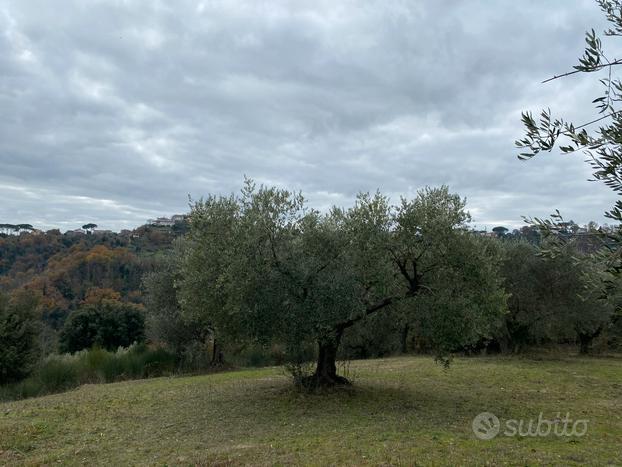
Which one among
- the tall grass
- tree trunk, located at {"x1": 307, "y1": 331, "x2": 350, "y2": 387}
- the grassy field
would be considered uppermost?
tree trunk, located at {"x1": 307, "y1": 331, "x2": 350, "y2": 387}

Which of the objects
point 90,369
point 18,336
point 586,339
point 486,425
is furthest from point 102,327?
point 586,339

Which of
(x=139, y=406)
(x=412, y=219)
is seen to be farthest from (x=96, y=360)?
(x=412, y=219)

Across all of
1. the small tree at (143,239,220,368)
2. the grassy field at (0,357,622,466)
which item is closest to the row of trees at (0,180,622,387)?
the grassy field at (0,357,622,466)

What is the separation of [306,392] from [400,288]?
4.31 meters

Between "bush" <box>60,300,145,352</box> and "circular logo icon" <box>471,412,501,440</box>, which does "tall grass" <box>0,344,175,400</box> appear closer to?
"bush" <box>60,300,145,352</box>

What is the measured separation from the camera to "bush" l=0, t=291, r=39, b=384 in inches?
848

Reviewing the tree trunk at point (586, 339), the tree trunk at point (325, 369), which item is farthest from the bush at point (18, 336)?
the tree trunk at point (586, 339)

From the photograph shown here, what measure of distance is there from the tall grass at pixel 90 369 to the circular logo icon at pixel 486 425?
1976 centimetres

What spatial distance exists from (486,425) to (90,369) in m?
21.4

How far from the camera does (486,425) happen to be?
1043 centimetres

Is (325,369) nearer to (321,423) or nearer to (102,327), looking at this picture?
(321,423)

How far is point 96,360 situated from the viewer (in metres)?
24.8

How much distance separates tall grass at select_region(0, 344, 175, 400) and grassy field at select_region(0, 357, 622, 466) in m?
5.73

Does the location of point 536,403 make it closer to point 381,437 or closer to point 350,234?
point 381,437
